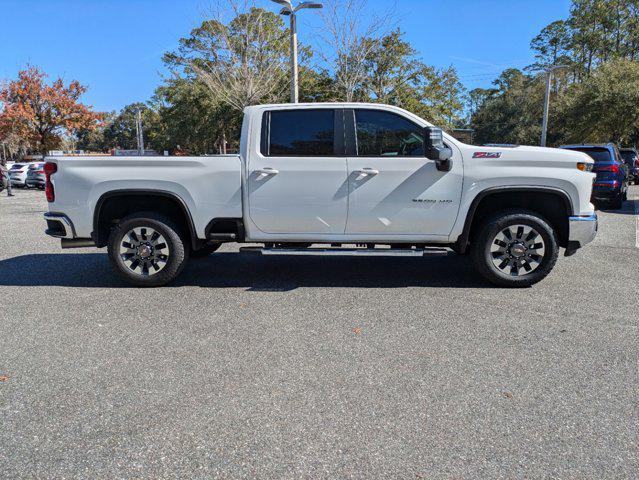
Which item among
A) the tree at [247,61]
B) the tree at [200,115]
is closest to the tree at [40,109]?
the tree at [200,115]

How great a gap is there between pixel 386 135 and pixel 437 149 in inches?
25.4

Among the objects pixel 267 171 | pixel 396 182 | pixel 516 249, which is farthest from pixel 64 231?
pixel 516 249

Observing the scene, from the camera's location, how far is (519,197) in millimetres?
5875

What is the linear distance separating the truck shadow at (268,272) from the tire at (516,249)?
0.34 m

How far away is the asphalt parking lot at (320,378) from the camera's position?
2629 mm

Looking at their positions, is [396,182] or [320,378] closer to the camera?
[320,378]

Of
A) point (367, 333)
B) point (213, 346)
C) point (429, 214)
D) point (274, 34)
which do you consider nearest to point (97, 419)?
point (213, 346)

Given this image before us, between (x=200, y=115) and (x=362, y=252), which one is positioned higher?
(x=200, y=115)

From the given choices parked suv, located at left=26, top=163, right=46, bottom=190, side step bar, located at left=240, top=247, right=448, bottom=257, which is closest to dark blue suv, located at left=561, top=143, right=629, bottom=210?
side step bar, located at left=240, top=247, right=448, bottom=257

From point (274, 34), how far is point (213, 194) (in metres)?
17.4

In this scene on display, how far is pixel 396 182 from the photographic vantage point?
5.60 meters

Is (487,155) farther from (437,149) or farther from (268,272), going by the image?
(268,272)

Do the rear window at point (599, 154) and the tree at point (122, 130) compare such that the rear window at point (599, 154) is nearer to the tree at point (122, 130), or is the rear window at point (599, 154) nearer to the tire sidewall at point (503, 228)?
the tire sidewall at point (503, 228)

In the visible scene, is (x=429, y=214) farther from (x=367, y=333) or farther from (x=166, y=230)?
(x=166, y=230)
